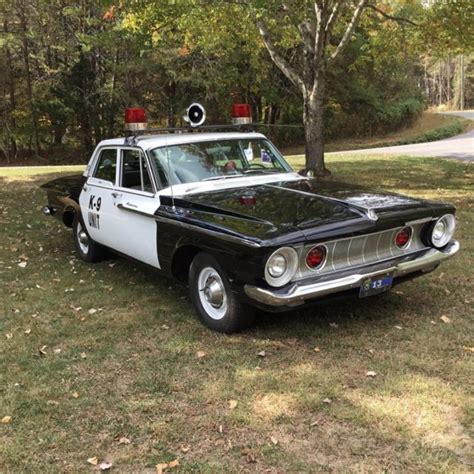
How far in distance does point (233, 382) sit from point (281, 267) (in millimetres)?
921

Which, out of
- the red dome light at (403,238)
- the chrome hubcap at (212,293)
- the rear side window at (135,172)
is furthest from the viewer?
the rear side window at (135,172)

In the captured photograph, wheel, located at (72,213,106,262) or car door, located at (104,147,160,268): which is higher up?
car door, located at (104,147,160,268)

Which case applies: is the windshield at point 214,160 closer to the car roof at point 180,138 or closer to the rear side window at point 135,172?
the car roof at point 180,138

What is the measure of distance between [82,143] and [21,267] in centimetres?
2395

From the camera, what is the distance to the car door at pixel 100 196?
6379 millimetres

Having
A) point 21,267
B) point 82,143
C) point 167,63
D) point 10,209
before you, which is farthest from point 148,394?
point 82,143

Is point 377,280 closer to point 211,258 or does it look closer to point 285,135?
point 211,258

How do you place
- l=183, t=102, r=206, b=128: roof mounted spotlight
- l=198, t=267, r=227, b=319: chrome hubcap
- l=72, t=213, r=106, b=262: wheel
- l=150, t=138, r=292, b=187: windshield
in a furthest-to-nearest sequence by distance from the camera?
l=72, t=213, r=106, b=262: wheel → l=183, t=102, r=206, b=128: roof mounted spotlight → l=150, t=138, r=292, b=187: windshield → l=198, t=267, r=227, b=319: chrome hubcap

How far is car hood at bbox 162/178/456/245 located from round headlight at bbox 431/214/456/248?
24cm

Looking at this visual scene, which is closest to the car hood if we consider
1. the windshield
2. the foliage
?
the windshield

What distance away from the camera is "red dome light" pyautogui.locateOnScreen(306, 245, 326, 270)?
14.4 ft

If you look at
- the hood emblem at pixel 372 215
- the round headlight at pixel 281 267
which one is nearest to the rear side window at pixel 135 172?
the round headlight at pixel 281 267

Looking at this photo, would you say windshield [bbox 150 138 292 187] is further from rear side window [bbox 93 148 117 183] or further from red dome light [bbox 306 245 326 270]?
red dome light [bbox 306 245 326 270]

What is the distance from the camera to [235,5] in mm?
12562
